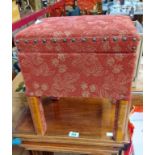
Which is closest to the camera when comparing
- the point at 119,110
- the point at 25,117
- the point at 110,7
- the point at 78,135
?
the point at 119,110

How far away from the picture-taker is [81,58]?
2.56 feet

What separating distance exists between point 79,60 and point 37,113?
0.34m

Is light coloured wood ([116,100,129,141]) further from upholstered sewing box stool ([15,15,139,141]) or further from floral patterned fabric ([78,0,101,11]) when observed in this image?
floral patterned fabric ([78,0,101,11])

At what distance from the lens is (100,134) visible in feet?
3.27

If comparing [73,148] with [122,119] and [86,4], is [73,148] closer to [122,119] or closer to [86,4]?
[122,119]

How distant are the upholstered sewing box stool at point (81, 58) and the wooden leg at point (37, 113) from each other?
33 mm

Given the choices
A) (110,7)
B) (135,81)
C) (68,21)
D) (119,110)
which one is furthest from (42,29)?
(110,7)

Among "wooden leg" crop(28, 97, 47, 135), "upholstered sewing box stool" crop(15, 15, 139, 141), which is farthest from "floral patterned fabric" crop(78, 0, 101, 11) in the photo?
"wooden leg" crop(28, 97, 47, 135)

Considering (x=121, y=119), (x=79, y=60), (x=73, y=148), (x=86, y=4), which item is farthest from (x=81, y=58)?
(x=86, y=4)

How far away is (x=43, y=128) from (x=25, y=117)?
0.62 ft

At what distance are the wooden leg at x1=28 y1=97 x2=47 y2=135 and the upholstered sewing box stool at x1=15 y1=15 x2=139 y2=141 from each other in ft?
0.11

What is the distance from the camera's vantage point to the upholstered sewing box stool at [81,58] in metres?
0.75

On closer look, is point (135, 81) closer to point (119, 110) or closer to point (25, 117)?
point (119, 110)

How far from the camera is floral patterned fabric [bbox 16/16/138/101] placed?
0.75 m
